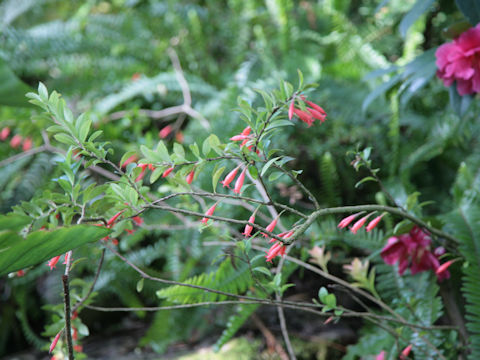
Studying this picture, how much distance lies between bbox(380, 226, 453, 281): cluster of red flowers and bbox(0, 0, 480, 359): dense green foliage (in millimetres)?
30

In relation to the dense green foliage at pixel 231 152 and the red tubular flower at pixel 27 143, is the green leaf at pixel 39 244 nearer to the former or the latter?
the dense green foliage at pixel 231 152

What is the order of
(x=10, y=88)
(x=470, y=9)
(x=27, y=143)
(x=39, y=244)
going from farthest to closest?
(x=27, y=143) < (x=470, y=9) < (x=10, y=88) < (x=39, y=244)

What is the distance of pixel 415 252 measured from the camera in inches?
36.0

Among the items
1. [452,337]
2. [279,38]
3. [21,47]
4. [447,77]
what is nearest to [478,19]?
[447,77]

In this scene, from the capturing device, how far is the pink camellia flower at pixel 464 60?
0.83 m

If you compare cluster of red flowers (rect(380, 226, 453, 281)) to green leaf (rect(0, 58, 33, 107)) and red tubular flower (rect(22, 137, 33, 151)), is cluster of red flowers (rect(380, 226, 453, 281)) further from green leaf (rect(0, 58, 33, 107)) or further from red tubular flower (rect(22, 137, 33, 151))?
red tubular flower (rect(22, 137, 33, 151))

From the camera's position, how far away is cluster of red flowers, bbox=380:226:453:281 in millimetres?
900

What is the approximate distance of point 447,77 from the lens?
88 cm

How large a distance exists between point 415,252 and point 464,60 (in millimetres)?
415

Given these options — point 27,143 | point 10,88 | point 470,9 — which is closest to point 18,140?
point 27,143

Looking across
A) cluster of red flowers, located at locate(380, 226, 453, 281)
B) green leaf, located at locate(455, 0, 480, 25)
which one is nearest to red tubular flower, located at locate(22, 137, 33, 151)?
cluster of red flowers, located at locate(380, 226, 453, 281)

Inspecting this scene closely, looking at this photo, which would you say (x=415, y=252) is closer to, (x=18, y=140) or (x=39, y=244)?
(x=39, y=244)

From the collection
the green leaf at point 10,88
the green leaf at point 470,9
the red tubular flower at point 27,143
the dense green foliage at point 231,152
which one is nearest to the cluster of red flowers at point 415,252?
the dense green foliage at point 231,152

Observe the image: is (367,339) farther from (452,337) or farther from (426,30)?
(426,30)
